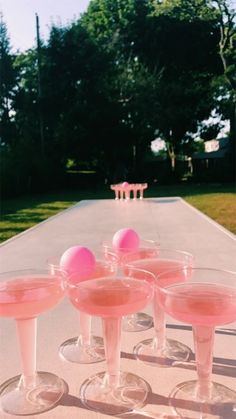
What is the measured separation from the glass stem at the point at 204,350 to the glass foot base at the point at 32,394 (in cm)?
65

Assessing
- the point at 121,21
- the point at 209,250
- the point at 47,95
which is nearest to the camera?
the point at 209,250

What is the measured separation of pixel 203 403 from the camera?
167 centimetres

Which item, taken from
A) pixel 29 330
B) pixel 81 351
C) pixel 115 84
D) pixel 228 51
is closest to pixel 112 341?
pixel 29 330

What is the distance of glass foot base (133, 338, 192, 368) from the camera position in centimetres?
202

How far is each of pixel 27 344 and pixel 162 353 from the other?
782 mm

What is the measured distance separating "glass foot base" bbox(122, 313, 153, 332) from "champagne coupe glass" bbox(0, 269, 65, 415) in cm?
71

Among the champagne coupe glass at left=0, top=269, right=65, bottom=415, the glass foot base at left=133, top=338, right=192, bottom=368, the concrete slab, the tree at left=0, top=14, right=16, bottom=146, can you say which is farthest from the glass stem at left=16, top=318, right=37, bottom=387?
the tree at left=0, top=14, right=16, bottom=146

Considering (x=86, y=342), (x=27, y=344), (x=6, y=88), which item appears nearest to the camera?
(x=27, y=344)

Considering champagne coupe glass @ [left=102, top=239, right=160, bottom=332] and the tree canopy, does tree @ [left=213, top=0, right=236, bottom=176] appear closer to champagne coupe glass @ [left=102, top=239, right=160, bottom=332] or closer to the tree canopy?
the tree canopy

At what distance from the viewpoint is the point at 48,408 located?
5.41 ft

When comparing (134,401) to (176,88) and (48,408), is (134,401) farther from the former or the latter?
(176,88)

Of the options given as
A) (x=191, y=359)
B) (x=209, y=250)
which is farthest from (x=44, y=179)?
(x=191, y=359)

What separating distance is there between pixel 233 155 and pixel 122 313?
2619 cm

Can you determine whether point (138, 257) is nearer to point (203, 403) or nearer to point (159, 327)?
point (159, 327)
